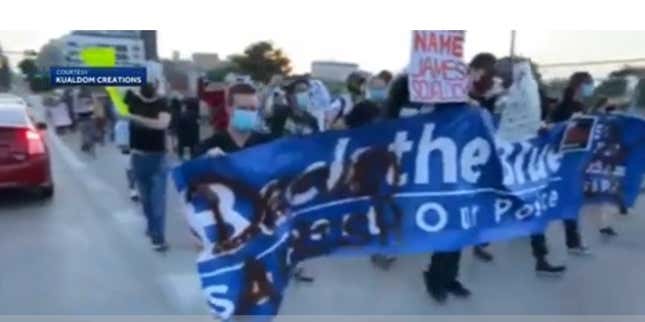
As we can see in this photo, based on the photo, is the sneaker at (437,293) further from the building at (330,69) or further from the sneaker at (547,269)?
the building at (330,69)

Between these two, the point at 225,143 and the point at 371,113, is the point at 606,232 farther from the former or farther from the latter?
the point at 225,143

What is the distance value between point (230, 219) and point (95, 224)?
203 inches

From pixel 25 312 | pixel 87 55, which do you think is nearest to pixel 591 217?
pixel 25 312

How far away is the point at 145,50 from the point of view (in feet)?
34.6

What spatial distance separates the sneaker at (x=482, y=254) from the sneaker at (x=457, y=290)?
1.23 meters

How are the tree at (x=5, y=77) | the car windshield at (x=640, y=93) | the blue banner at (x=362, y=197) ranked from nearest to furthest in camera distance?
the blue banner at (x=362, y=197) < the car windshield at (x=640, y=93) < the tree at (x=5, y=77)

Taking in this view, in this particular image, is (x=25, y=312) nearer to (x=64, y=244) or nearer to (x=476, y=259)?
(x=64, y=244)

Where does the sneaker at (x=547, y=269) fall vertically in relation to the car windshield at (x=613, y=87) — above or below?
below

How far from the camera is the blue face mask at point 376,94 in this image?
762cm

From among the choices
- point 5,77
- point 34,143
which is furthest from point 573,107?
point 5,77

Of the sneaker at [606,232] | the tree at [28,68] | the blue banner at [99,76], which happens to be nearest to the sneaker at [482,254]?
the sneaker at [606,232]

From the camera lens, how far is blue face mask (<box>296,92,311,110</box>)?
28.2 feet

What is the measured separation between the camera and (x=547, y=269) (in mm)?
6926

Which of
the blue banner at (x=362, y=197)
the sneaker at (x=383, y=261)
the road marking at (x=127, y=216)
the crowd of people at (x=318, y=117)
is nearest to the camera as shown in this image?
the blue banner at (x=362, y=197)
